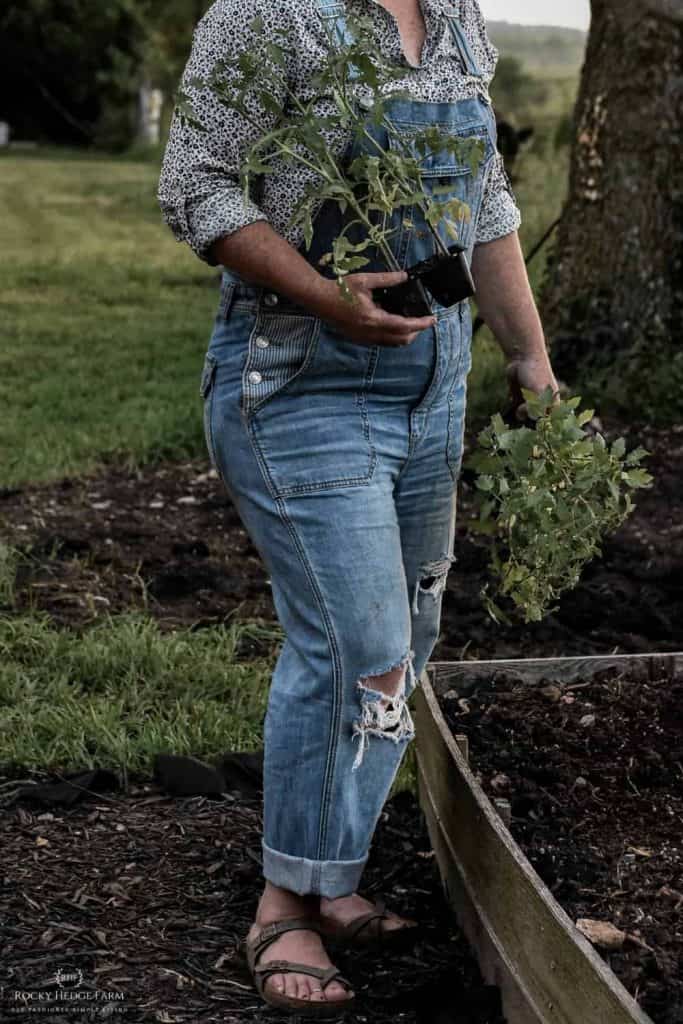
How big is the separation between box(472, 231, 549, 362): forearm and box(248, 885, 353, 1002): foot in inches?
48.0

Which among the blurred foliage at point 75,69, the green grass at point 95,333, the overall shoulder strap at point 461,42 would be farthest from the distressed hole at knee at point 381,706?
the blurred foliage at point 75,69

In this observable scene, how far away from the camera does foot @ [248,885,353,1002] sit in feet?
9.98

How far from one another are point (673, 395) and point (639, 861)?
14.0ft

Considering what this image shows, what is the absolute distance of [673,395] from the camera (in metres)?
7.32

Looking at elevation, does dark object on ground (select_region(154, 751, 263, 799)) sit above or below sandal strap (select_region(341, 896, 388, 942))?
below

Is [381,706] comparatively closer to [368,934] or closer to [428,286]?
[368,934]

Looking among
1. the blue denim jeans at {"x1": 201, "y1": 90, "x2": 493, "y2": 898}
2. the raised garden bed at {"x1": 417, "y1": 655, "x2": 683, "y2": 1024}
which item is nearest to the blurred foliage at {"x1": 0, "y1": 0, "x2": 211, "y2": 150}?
the raised garden bed at {"x1": 417, "y1": 655, "x2": 683, "y2": 1024}

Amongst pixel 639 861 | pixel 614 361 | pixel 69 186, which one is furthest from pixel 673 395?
pixel 69 186

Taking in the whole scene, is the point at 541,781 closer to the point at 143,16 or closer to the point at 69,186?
the point at 69,186

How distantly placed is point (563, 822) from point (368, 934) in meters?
0.54

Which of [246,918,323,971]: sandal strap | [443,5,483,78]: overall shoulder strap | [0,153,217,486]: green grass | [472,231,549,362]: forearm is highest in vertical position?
[443,5,483,78]: overall shoulder strap

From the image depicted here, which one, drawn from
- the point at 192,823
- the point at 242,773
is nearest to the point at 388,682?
the point at 192,823

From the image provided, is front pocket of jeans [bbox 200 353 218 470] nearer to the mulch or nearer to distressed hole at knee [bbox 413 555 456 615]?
distressed hole at knee [bbox 413 555 456 615]

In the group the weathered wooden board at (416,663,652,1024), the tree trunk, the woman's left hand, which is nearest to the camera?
the weathered wooden board at (416,663,652,1024)
